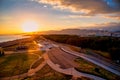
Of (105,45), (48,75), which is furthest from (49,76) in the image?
(105,45)

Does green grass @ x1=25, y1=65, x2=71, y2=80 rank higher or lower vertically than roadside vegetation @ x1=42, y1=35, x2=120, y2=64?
lower

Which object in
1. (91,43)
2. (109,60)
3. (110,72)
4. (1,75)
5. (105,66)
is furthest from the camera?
(91,43)

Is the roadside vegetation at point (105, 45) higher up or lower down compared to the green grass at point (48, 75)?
higher up

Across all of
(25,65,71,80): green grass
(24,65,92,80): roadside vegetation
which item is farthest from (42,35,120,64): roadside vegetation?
(25,65,71,80): green grass

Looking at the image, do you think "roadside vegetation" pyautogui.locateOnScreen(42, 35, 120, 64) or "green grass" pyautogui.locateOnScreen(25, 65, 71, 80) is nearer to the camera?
"green grass" pyautogui.locateOnScreen(25, 65, 71, 80)

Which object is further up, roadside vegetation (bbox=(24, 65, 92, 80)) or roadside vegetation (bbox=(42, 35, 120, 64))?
roadside vegetation (bbox=(42, 35, 120, 64))

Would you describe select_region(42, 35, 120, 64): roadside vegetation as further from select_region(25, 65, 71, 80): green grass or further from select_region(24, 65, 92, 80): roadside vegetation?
select_region(25, 65, 71, 80): green grass

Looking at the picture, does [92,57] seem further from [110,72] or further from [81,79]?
[81,79]

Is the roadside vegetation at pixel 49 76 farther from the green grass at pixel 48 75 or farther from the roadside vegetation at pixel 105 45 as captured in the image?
the roadside vegetation at pixel 105 45

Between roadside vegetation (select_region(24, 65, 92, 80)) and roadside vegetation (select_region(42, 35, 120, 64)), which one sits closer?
roadside vegetation (select_region(24, 65, 92, 80))

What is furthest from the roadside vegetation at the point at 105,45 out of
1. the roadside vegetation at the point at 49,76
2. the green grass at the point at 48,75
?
the green grass at the point at 48,75

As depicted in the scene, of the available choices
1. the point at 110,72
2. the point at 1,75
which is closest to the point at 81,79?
the point at 110,72
